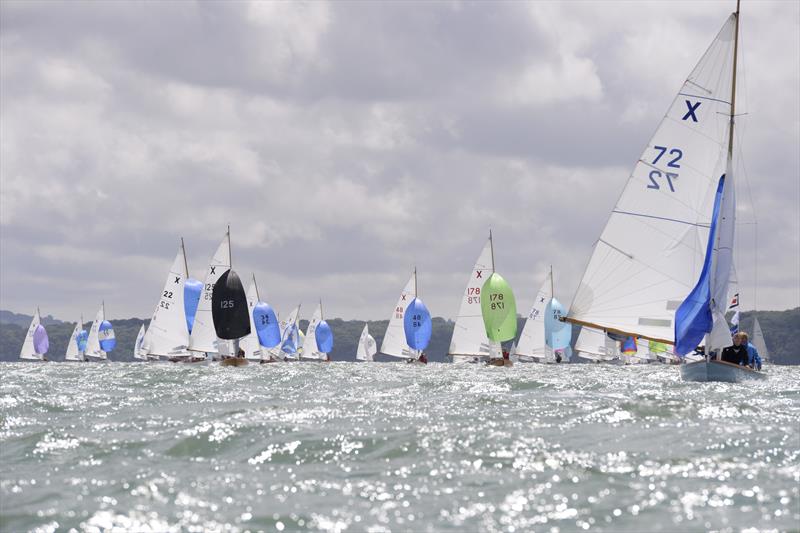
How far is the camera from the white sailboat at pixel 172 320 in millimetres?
51656

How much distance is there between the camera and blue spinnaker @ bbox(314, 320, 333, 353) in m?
85.4

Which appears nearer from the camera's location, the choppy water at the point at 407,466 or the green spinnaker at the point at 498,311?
the choppy water at the point at 407,466

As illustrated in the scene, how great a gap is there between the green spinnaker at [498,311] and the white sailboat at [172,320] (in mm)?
14811

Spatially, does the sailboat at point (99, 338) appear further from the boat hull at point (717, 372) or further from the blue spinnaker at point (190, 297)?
the boat hull at point (717, 372)

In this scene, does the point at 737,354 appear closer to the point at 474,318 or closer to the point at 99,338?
the point at 474,318

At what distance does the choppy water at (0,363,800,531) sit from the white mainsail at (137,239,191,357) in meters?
37.4

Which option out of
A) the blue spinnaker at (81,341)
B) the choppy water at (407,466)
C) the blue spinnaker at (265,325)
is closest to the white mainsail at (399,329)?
the blue spinnaker at (265,325)

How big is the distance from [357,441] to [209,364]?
115 ft

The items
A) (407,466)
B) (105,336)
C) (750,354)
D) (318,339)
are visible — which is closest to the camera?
(407,466)

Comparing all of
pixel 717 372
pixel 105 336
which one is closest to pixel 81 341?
pixel 105 336

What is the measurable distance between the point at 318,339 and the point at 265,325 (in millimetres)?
22497

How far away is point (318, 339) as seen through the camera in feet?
281

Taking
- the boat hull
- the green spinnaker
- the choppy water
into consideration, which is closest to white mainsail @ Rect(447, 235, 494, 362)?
the green spinnaker

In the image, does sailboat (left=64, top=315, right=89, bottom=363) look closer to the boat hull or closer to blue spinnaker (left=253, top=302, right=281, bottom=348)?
blue spinnaker (left=253, top=302, right=281, bottom=348)
